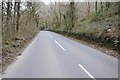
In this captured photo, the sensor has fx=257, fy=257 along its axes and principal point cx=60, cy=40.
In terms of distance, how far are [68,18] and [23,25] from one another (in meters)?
15.4

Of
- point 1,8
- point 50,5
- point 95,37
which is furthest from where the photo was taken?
point 50,5

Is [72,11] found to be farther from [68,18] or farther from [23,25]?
[23,25]

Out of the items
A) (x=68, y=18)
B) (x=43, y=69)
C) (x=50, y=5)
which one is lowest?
(x=43, y=69)

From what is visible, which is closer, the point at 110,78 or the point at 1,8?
the point at 110,78

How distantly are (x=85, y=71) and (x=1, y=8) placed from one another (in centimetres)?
1257

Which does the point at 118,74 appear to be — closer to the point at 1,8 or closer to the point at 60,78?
the point at 60,78

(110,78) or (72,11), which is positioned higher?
(72,11)

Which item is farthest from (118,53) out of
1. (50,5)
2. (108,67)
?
(50,5)

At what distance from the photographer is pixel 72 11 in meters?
51.1

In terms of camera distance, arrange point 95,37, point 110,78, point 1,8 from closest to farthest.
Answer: point 110,78 → point 1,8 → point 95,37

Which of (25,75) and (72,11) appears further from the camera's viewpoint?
(72,11)

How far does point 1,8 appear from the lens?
21781mm

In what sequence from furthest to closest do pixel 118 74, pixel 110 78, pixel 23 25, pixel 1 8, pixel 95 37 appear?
pixel 23 25 → pixel 95 37 → pixel 1 8 → pixel 118 74 → pixel 110 78

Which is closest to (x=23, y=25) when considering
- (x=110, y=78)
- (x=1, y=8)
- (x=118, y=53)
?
(x=1, y=8)
